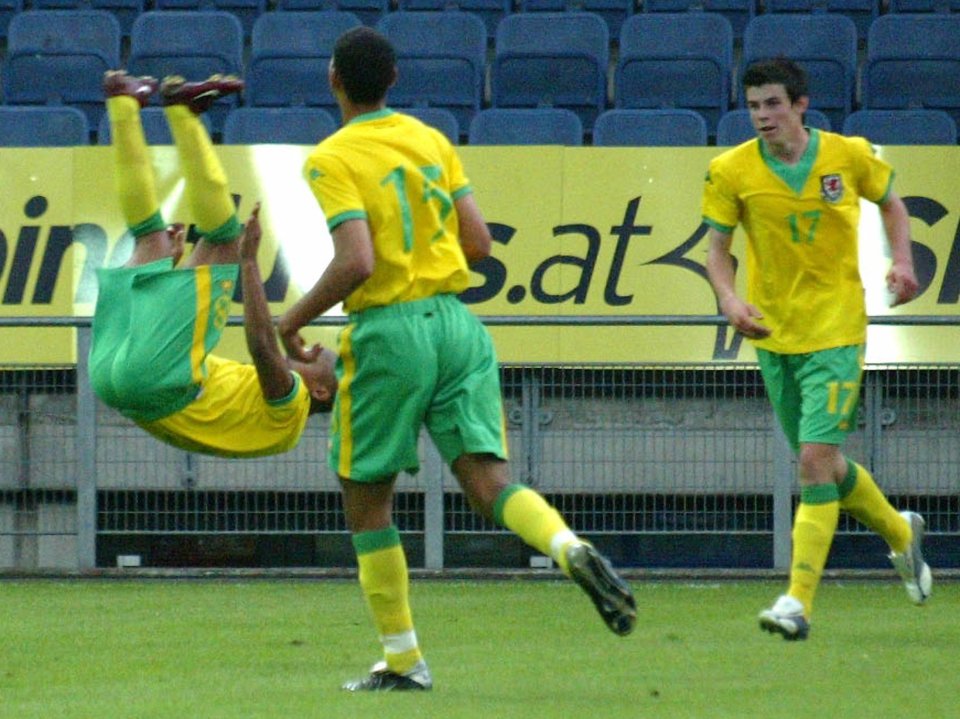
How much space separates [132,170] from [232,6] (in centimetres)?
683

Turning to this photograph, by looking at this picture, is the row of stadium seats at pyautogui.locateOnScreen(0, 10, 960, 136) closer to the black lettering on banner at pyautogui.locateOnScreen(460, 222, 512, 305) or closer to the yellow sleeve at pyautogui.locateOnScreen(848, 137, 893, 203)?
the black lettering on banner at pyautogui.locateOnScreen(460, 222, 512, 305)

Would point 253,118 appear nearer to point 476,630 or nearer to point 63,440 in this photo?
point 63,440

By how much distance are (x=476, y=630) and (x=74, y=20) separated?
24.1ft

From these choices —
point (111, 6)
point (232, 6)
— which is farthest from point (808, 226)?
point (111, 6)

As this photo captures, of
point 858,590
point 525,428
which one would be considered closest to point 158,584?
point 525,428

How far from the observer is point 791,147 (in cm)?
669

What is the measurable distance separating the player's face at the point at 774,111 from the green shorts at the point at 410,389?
1.76 meters

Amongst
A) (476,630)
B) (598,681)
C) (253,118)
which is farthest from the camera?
→ (253,118)

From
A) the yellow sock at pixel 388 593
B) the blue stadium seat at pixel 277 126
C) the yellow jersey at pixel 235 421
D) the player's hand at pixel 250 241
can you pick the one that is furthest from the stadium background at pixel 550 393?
the yellow sock at pixel 388 593

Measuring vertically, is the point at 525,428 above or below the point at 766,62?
below

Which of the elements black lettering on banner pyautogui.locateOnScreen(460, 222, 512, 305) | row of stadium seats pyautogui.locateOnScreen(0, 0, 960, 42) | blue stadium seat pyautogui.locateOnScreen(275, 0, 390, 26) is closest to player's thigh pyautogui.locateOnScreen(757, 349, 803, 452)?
black lettering on banner pyautogui.locateOnScreen(460, 222, 512, 305)

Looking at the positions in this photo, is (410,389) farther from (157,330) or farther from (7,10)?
(7,10)

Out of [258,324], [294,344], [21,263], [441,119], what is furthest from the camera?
[441,119]

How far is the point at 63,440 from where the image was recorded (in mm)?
10234
